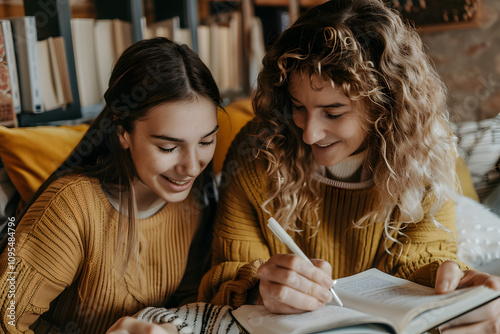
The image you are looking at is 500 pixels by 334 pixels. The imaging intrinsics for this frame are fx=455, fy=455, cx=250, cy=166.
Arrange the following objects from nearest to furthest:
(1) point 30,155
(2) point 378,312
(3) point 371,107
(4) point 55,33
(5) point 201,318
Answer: (2) point 378,312 < (5) point 201,318 < (3) point 371,107 < (1) point 30,155 < (4) point 55,33

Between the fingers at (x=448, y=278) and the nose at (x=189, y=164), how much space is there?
1.71 feet

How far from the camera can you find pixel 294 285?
792 mm

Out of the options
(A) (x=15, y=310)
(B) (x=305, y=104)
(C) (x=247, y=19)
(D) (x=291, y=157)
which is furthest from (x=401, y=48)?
(C) (x=247, y=19)

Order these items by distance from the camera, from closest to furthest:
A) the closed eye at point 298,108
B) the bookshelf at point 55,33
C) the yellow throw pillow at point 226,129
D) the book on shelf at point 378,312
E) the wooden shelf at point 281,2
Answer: the book on shelf at point 378,312, the closed eye at point 298,108, the yellow throw pillow at point 226,129, the bookshelf at point 55,33, the wooden shelf at point 281,2

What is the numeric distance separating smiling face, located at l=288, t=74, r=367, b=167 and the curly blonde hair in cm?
2

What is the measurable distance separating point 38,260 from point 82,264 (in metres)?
0.10

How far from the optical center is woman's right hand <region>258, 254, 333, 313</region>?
30.8 inches

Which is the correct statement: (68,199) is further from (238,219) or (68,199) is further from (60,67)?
(60,67)

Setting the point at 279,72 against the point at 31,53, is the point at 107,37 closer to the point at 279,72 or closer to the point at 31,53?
the point at 31,53

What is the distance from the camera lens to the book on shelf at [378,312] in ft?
2.28

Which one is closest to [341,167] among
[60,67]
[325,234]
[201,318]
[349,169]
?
[349,169]

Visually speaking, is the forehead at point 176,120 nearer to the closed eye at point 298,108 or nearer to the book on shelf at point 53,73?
the closed eye at point 298,108

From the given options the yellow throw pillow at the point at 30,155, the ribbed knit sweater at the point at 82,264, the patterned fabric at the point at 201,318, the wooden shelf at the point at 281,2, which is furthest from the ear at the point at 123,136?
the wooden shelf at the point at 281,2

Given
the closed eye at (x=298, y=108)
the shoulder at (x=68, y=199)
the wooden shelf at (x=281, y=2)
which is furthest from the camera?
the wooden shelf at (x=281, y=2)
